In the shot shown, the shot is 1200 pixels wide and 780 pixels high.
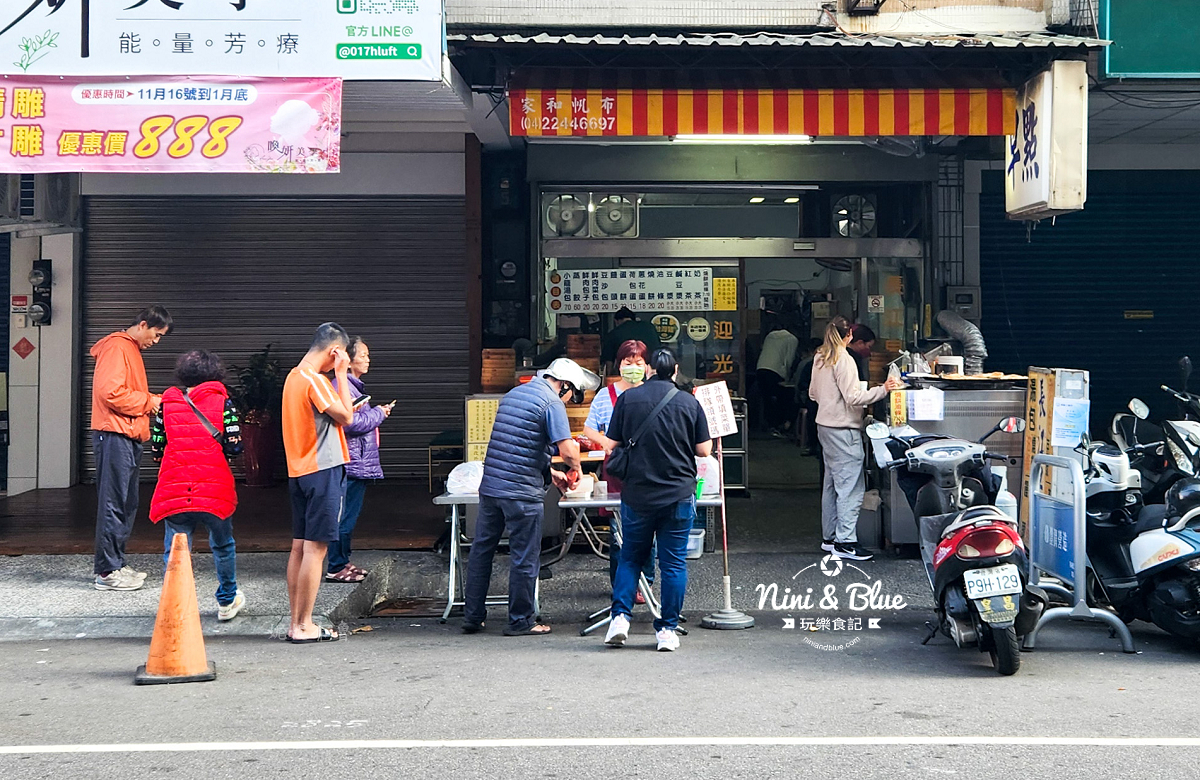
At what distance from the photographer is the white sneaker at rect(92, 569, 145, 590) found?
8078mm

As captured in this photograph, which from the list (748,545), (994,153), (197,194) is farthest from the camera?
(197,194)

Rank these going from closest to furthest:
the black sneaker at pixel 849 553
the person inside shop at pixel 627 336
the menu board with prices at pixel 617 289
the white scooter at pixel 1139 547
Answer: the white scooter at pixel 1139 547
the black sneaker at pixel 849 553
the person inside shop at pixel 627 336
the menu board with prices at pixel 617 289

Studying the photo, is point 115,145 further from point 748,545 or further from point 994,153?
point 994,153

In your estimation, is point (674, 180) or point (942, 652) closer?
point (942, 652)

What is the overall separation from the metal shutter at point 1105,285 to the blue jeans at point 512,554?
7416 millimetres

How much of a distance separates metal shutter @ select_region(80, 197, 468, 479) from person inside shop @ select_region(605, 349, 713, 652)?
602 centimetres

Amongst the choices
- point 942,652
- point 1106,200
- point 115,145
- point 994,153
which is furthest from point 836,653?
point 1106,200

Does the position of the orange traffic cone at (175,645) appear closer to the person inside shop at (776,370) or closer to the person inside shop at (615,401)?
the person inside shop at (615,401)

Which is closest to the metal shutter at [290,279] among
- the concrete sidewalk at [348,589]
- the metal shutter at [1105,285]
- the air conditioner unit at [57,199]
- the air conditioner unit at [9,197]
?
the air conditioner unit at [57,199]

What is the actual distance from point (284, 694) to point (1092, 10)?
8.52m

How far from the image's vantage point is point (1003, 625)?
5.98 meters

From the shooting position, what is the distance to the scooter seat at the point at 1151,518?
6.75 metres

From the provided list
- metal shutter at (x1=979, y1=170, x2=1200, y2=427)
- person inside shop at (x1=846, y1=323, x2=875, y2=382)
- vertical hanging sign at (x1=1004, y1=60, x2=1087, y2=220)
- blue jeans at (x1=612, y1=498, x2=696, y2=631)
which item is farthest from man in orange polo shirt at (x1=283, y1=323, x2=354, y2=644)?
metal shutter at (x1=979, y1=170, x2=1200, y2=427)

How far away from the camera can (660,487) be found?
22.1 feet
